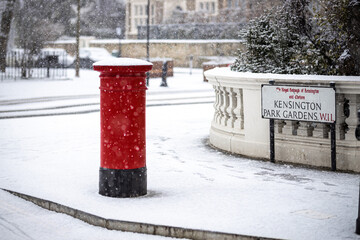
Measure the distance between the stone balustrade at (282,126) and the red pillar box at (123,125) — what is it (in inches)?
102

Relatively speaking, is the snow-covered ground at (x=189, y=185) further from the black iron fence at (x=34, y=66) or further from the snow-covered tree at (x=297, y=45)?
the black iron fence at (x=34, y=66)

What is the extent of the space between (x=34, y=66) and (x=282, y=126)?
94.8 ft

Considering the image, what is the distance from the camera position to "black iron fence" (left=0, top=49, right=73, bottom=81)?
29781mm

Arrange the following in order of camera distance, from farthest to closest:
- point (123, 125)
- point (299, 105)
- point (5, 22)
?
1. point (5, 22)
2. point (299, 105)
3. point (123, 125)

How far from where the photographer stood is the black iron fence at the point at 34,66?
1172 inches

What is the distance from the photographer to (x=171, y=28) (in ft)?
168

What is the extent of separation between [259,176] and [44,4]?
158 feet

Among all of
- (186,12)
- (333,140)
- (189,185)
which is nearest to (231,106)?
(333,140)

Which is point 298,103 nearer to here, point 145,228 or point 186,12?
point 145,228

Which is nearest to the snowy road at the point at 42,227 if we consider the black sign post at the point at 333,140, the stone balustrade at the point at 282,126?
the black sign post at the point at 333,140

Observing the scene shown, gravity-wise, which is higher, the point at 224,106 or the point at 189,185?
the point at 224,106

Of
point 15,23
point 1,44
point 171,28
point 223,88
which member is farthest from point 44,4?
point 223,88

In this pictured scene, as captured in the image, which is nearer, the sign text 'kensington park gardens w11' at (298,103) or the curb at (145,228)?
the curb at (145,228)

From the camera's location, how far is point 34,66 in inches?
1414
